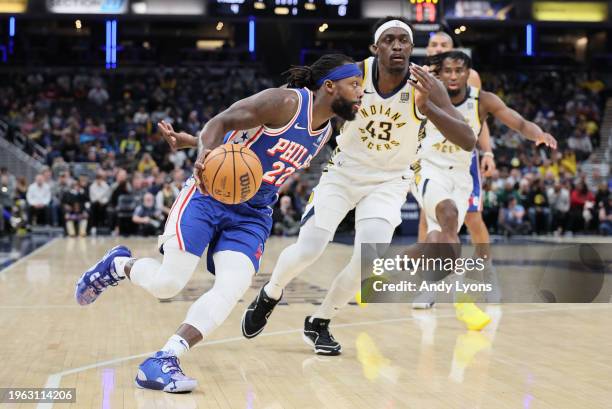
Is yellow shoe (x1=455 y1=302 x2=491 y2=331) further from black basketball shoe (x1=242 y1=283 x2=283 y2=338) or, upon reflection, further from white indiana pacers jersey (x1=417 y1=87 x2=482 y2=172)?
black basketball shoe (x1=242 y1=283 x2=283 y2=338)

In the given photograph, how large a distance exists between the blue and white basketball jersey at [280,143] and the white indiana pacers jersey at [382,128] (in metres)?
0.79

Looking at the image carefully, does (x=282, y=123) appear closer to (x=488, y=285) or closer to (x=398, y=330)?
(x=398, y=330)

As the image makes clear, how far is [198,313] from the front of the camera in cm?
438

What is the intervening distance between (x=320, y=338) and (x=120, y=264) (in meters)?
1.28

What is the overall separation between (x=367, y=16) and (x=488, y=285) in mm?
14778

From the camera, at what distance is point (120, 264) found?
5008 millimetres

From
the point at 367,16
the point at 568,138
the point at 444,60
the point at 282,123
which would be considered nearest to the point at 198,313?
the point at 282,123

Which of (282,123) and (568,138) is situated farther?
(568,138)

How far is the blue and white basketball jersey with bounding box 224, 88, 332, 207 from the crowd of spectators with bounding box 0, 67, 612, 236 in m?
13.0

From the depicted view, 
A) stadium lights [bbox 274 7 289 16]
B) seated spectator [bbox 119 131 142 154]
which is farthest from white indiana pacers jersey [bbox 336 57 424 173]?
seated spectator [bbox 119 131 142 154]

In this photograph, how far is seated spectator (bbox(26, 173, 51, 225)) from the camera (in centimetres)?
1862

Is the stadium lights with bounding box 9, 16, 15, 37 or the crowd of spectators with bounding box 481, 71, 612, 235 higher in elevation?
the stadium lights with bounding box 9, 16, 15, 37

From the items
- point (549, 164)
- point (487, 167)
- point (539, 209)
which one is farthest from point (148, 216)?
point (487, 167)

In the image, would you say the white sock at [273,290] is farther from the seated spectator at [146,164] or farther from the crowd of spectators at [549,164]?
the seated spectator at [146,164]
